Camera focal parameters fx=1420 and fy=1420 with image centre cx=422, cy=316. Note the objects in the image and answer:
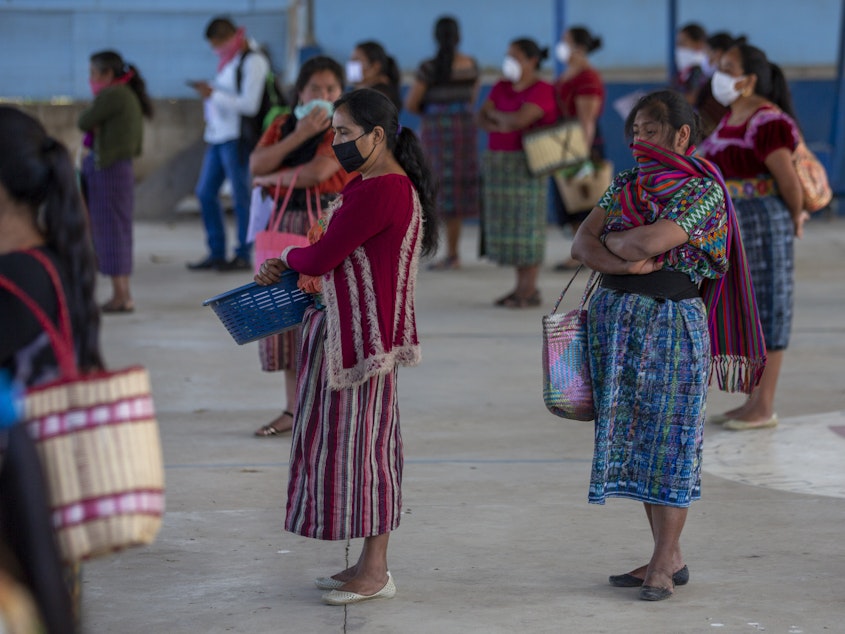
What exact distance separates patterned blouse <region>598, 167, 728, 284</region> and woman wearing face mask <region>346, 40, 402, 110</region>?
208 inches

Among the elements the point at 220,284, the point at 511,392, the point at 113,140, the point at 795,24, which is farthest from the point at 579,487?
the point at 795,24

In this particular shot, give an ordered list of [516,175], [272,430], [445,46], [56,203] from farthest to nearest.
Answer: [445,46] → [516,175] → [272,430] → [56,203]

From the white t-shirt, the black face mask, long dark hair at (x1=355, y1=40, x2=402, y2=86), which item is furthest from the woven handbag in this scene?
the white t-shirt

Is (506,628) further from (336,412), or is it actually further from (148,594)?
(148,594)

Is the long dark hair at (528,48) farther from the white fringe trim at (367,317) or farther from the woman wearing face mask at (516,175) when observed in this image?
the white fringe trim at (367,317)

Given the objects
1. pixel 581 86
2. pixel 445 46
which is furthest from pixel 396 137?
pixel 445 46

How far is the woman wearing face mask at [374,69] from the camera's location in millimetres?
9484

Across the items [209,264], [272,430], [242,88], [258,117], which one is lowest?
[209,264]

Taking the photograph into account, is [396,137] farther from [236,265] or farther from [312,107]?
[236,265]

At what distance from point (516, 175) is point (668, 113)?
17.7 feet

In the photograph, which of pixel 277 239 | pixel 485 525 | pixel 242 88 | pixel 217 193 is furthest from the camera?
pixel 217 193

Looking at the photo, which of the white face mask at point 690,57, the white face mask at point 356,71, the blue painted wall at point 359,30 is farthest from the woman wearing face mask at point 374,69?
the blue painted wall at point 359,30

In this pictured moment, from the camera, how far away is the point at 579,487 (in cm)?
546

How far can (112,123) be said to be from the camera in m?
9.04
